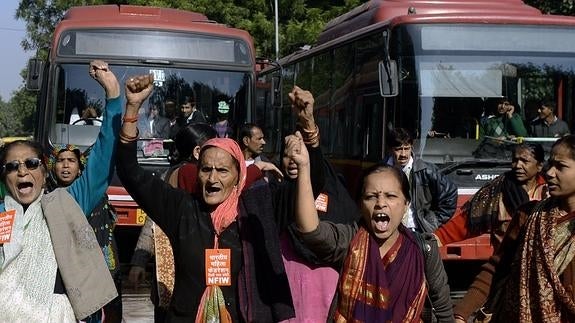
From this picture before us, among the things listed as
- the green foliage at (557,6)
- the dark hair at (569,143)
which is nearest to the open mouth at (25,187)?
the dark hair at (569,143)

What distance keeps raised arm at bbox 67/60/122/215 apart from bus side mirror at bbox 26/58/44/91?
25.3 ft

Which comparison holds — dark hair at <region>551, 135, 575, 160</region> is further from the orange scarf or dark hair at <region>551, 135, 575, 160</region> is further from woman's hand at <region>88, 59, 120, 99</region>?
woman's hand at <region>88, 59, 120, 99</region>

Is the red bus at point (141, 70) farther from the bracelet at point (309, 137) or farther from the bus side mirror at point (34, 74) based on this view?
the bracelet at point (309, 137)

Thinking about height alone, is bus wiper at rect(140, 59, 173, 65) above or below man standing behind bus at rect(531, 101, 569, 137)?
above

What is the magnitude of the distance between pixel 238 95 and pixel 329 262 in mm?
8392

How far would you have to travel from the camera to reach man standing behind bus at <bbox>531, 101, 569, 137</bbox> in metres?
11.0

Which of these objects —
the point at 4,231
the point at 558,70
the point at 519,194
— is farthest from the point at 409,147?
the point at 4,231

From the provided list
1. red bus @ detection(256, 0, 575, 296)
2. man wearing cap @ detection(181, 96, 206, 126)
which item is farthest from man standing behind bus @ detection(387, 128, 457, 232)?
man wearing cap @ detection(181, 96, 206, 126)

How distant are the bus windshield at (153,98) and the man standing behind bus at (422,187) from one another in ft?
14.9

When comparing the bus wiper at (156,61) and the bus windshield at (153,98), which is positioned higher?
the bus wiper at (156,61)

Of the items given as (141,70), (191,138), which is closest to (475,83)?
(141,70)

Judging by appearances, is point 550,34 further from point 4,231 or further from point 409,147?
point 4,231

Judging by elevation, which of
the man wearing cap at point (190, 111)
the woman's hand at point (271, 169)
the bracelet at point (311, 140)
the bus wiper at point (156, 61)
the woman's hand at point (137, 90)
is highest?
the bus wiper at point (156, 61)

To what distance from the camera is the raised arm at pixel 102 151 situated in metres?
4.64
